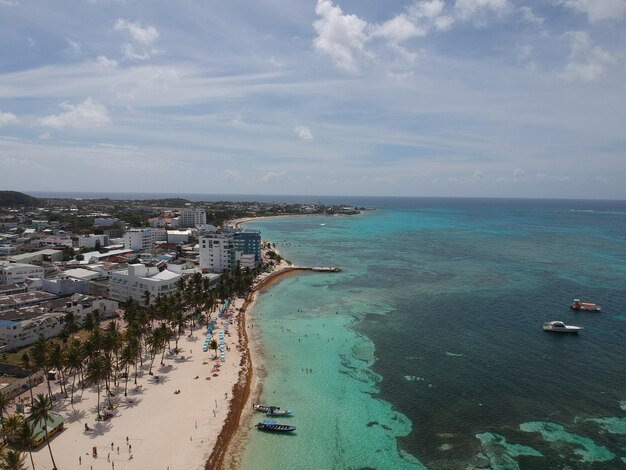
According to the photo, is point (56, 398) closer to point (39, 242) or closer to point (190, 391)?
point (190, 391)

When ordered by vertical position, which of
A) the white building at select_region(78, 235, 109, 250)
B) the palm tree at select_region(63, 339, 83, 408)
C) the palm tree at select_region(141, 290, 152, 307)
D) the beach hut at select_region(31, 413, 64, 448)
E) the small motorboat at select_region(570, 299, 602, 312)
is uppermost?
the white building at select_region(78, 235, 109, 250)

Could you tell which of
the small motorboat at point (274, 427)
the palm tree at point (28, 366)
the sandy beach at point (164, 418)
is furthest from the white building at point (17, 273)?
the small motorboat at point (274, 427)

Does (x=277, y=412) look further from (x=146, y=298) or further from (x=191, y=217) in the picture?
(x=191, y=217)

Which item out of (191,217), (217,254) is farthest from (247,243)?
(191,217)

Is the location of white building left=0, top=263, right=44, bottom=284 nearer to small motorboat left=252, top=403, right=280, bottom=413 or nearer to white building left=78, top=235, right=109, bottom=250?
white building left=78, top=235, right=109, bottom=250

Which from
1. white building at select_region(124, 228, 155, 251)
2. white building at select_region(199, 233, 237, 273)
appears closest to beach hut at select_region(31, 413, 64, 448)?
white building at select_region(199, 233, 237, 273)

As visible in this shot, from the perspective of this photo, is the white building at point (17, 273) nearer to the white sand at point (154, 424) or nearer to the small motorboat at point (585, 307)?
the white sand at point (154, 424)
